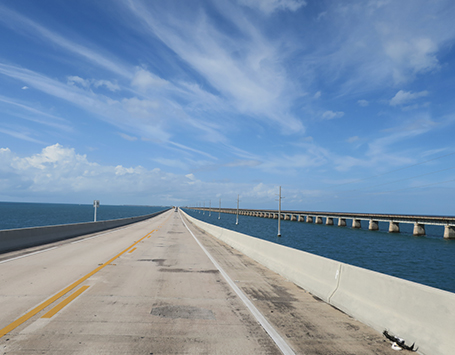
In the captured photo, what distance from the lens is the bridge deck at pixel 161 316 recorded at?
14.7 feet

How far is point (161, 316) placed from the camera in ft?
18.9

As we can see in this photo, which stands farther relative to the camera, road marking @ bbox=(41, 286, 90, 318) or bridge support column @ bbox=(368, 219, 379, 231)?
bridge support column @ bbox=(368, 219, 379, 231)

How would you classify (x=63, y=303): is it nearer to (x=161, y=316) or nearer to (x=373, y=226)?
(x=161, y=316)

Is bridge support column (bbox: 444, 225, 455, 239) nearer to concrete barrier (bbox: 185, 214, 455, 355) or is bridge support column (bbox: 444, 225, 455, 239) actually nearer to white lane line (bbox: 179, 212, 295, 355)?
concrete barrier (bbox: 185, 214, 455, 355)

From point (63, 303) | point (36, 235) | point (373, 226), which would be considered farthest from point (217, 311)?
point (373, 226)

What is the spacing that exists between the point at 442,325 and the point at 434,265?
102ft

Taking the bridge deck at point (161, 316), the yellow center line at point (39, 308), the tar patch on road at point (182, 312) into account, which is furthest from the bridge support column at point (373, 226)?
the tar patch on road at point (182, 312)

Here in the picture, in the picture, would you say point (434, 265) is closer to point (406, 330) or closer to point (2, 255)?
point (406, 330)

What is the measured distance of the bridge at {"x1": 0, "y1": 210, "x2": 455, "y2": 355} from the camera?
175 inches

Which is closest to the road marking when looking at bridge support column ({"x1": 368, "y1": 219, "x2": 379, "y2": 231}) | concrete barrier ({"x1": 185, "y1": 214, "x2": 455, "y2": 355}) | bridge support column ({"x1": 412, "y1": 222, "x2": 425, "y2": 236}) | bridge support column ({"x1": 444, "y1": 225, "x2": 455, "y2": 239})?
concrete barrier ({"x1": 185, "y1": 214, "x2": 455, "y2": 355})

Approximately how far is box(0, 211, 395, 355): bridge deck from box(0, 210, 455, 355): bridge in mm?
18

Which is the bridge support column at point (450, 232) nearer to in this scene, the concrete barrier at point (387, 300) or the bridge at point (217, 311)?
the bridge at point (217, 311)

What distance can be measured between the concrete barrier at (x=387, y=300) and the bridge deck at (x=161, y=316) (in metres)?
0.27

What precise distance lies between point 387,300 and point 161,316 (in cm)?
403
